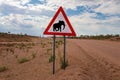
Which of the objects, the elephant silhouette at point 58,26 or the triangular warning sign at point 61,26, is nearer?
the elephant silhouette at point 58,26

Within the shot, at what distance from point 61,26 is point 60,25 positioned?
0.30ft

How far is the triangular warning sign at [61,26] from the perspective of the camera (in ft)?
35.0

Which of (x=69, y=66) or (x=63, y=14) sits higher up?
(x=63, y=14)

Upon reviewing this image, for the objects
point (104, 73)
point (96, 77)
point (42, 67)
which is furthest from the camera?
point (42, 67)

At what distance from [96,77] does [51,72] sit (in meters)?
2.47

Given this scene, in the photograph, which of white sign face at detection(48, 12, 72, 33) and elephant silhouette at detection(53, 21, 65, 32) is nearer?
elephant silhouette at detection(53, 21, 65, 32)

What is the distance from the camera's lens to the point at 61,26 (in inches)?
418

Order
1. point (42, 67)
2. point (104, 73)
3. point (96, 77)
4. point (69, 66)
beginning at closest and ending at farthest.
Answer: point (96, 77), point (104, 73), point (69, 66), point (42, 67)

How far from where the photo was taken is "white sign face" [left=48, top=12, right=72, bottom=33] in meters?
10.6

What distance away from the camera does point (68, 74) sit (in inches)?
401

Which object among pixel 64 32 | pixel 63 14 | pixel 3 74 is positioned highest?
pixel 63 14

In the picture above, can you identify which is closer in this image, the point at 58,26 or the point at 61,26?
the point at 58,26

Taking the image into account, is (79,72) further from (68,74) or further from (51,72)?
(51,72)

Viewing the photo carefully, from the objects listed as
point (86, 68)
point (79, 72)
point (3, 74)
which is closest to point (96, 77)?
point (79, 72)
